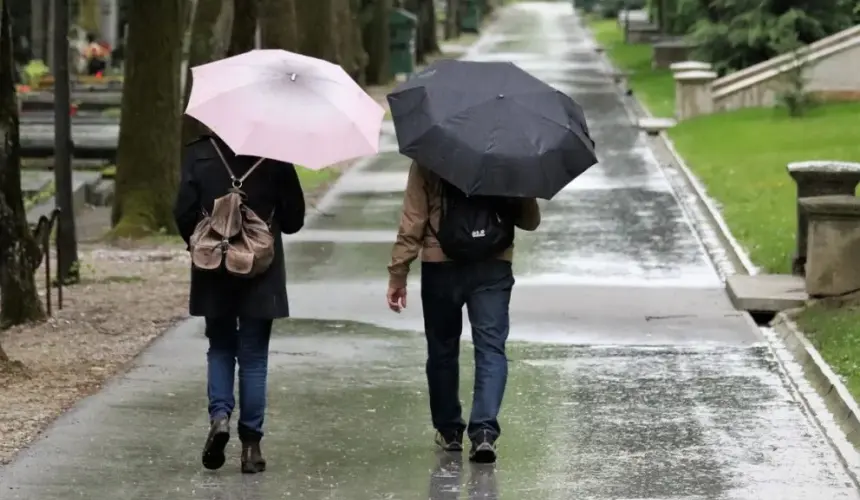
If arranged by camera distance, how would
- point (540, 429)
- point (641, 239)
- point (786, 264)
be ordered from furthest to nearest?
point (641, 239) < point (786, 264) < point (540, 429)

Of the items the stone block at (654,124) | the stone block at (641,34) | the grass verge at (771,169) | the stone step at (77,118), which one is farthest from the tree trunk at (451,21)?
the stone block at (654,124)

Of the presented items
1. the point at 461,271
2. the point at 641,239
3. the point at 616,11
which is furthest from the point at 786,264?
the point at 616,11

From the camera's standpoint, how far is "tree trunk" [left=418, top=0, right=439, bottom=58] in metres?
54.2

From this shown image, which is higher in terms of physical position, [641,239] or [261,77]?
[261,77]

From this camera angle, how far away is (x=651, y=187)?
21781 millimetres

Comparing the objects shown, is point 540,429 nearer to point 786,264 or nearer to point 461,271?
point 461,271

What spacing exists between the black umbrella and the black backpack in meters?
0.20

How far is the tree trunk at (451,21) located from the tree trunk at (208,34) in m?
51.5

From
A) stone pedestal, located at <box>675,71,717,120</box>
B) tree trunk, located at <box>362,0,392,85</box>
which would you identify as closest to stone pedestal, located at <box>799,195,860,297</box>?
stone pedestal, located at <box>675,71,717,120</box>

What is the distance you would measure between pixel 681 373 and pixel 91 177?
15.8 meters

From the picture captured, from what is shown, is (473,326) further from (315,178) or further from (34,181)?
(34,181)

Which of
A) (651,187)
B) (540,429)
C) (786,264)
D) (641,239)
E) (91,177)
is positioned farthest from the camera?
(91,177)

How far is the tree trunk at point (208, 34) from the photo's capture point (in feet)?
61.4

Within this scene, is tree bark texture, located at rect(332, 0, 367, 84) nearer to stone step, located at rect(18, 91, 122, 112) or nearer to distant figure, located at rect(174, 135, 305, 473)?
stone step, located at rect(18, 91, 122, 112)
